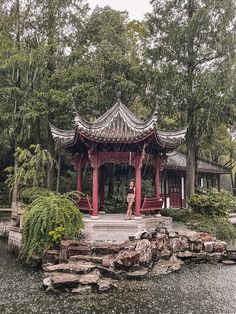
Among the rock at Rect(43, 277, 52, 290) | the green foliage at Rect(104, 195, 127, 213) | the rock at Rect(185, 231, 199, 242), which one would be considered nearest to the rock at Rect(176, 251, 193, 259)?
the rock at Rect(185, 231, 199, 242)

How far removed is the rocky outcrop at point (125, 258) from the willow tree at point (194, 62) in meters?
6.99

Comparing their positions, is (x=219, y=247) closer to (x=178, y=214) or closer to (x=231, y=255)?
(x=231, y=255)

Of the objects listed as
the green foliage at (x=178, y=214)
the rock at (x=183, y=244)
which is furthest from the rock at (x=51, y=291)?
the green foliage at (x=178, y=214)

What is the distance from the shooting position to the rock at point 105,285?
25.3 feet

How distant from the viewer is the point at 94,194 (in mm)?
12344

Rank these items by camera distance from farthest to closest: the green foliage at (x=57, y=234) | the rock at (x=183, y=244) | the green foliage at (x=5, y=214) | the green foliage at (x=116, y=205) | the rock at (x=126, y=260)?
the green foliage at (x=5, y=214)
the green foliage at (x=116, y=205)
the rock at (x=183, y=244)
the green foliage at (x=57, y=234)
the rock at (x=126, y=260)

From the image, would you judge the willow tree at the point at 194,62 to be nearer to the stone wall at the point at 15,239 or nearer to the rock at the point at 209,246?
the rock at the point at 209,246

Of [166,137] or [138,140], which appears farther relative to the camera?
[166,137]

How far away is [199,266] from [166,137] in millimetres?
6014

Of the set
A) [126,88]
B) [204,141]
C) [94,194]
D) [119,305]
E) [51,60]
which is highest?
[51,60]

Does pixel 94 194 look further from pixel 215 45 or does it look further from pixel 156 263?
pixel 215 45

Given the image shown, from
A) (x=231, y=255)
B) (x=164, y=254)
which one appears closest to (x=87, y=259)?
(x=164, y=254)

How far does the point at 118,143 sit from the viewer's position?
1204 centimetres

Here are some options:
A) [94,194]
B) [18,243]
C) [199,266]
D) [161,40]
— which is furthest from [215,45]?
[18,243]
